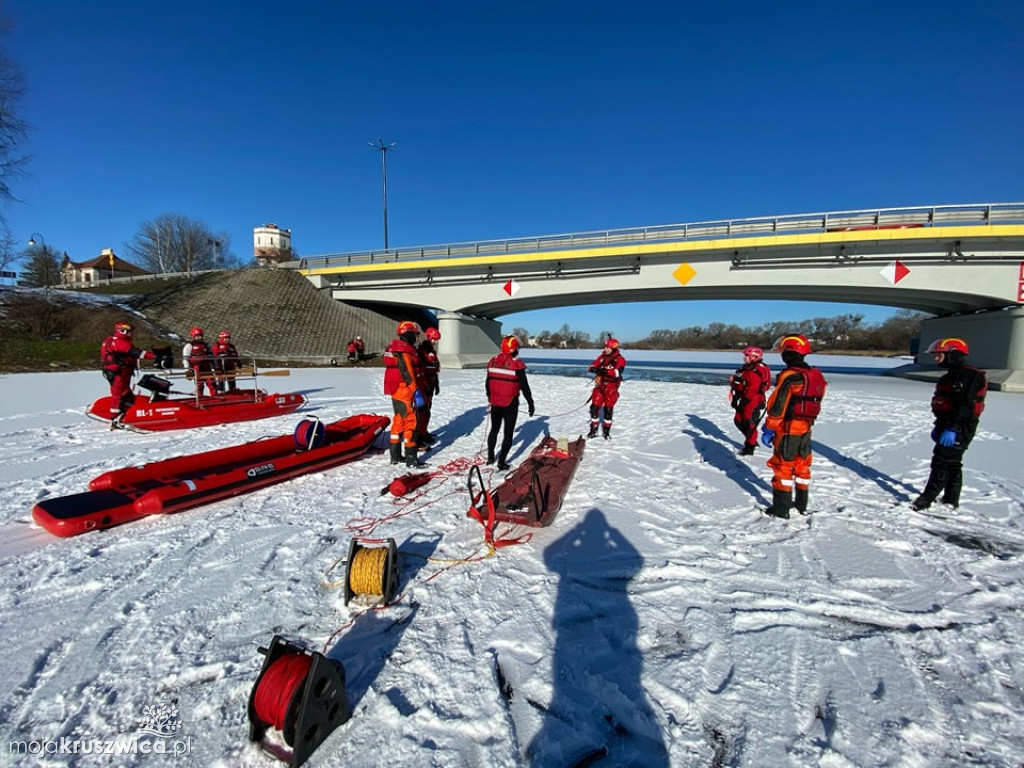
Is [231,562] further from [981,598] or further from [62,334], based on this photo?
[62,334]

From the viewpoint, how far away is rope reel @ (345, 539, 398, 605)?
2594 millimetres

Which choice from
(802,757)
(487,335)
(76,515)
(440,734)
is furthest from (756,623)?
(487,335)

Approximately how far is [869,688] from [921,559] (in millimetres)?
2014

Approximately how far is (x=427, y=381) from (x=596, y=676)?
4937mm

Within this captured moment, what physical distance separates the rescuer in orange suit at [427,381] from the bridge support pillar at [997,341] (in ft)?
53.7

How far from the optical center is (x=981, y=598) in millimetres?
2873

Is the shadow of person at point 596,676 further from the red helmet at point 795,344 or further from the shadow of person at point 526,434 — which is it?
the shadow of person at point 526,434

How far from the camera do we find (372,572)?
2.61m

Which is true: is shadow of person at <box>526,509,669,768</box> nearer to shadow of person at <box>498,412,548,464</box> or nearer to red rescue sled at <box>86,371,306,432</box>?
shadow of person at <box>498,412,548,464</box>

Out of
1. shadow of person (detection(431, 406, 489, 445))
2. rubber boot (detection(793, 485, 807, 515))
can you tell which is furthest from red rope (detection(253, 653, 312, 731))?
shadow of person (detection(431, 406, 489, 445))

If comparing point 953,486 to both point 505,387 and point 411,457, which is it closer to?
point 505,387

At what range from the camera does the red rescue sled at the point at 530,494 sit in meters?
3.64

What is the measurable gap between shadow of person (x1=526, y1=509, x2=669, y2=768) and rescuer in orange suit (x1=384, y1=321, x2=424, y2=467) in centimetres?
280

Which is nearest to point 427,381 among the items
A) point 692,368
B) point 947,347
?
point 947,347
